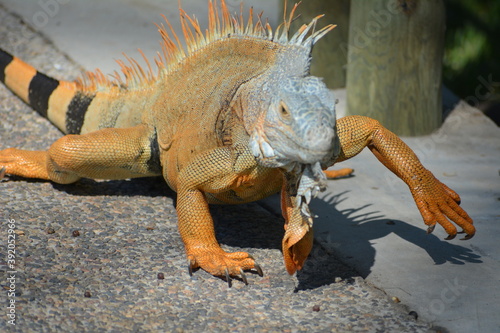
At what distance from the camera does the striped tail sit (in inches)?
230

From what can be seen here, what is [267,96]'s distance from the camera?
12.4 feet

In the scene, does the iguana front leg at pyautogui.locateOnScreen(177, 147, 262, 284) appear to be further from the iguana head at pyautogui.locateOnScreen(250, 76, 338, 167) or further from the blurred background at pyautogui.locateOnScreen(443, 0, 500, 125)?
the blurred background at pyautogui.locateOnScreen(443, 0, 500, 125)

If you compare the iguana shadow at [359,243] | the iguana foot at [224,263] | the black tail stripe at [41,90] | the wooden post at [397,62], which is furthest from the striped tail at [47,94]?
the wooden post at [397,62]

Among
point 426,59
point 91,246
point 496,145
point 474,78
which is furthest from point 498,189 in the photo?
point 474,78

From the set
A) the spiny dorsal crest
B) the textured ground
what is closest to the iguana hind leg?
the textured ground

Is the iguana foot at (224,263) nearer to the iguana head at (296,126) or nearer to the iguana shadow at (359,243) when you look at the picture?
the iguana shadow at (359,243)

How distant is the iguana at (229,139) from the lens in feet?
11.6

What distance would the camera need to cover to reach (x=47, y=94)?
20.2 ft

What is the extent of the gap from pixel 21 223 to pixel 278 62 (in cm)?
215

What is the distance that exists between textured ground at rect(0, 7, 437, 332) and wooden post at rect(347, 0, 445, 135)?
2050mm

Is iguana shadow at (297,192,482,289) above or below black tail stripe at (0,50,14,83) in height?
below

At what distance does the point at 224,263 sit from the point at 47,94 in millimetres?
2811

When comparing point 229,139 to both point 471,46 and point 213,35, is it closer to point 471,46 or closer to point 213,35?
point 213,35

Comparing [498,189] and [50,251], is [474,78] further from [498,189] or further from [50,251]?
[50,251]
